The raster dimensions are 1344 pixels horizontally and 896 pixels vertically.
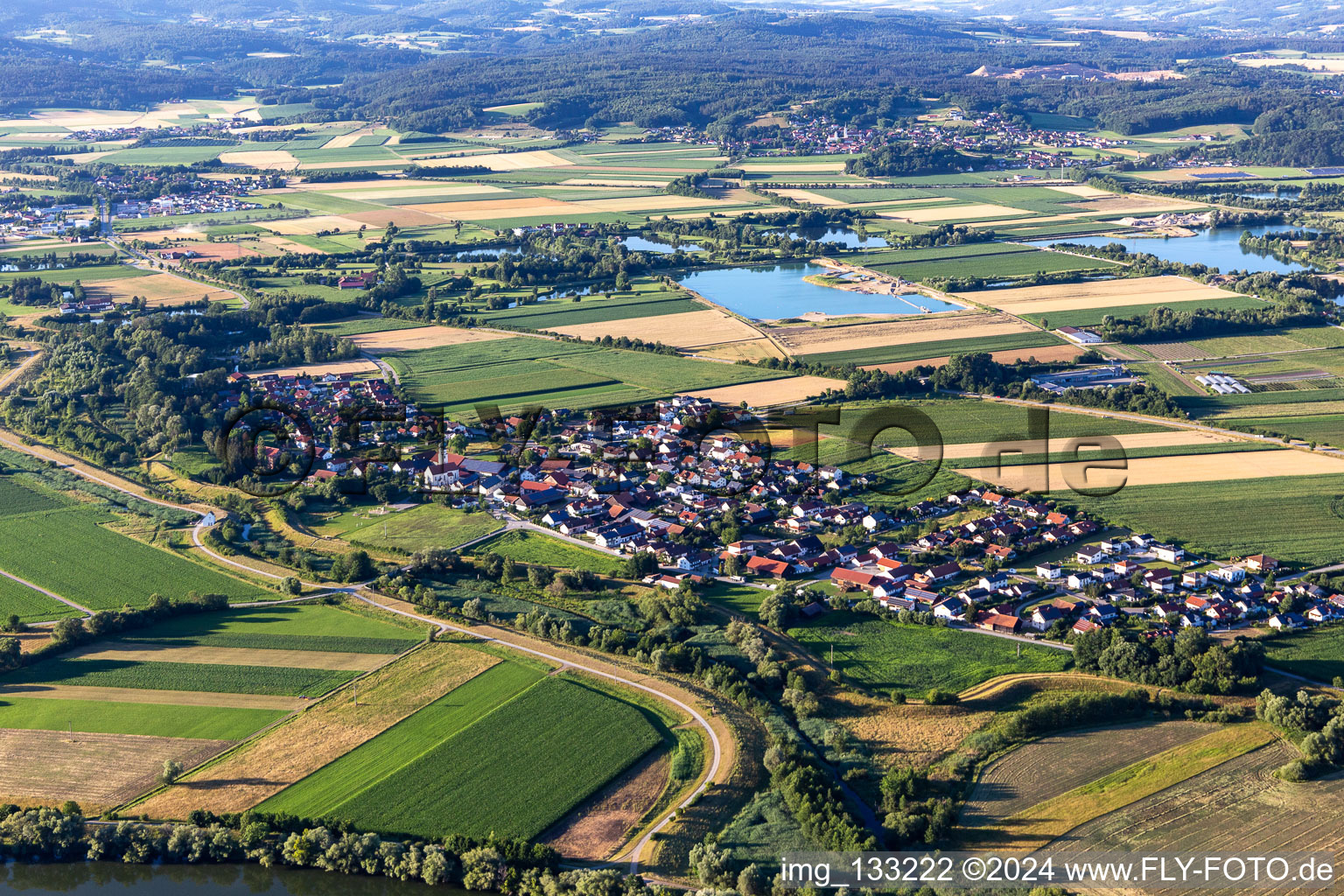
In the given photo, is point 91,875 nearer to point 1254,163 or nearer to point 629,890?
point 629,890

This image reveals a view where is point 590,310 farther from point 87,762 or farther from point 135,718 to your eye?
point 87,762

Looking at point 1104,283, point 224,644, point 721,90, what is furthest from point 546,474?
point 721,90

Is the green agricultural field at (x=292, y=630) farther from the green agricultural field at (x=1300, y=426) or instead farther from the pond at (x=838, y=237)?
the pond at (x=838, y=237)

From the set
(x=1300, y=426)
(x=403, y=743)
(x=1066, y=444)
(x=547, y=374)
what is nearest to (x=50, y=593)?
(x=403, y=743)

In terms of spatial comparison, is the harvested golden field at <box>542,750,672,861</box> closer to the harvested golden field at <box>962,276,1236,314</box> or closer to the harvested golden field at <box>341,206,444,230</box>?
the harvested golden field at <box>962,276,1236,314</box>

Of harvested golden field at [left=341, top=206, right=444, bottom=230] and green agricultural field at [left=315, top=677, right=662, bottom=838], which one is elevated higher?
harvested golden field at [left=341, top=206, right=444, bottom=230]

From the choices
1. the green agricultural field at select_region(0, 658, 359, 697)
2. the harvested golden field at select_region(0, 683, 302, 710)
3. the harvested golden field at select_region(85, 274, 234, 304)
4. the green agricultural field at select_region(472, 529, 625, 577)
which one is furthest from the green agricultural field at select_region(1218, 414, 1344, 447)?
the harvested golden field at select_region(85, 274, 234, 304)
